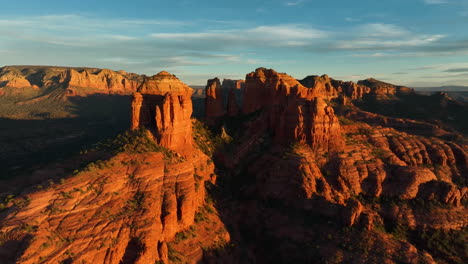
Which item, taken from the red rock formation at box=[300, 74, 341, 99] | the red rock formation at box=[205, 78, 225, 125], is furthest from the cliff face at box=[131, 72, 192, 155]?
the red rock formation at box=[300, 74, 341, 99]

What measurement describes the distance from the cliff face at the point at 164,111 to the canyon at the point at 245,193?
0.25 m

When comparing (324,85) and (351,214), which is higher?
(324,85)

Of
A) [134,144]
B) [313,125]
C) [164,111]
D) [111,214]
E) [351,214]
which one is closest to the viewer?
[111,214]

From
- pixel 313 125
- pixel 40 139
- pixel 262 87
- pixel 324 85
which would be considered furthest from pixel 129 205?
pixel 324 85

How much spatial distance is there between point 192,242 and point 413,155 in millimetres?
64569

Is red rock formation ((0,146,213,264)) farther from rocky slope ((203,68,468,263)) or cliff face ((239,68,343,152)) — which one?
cliff face ((239,68,343,152))

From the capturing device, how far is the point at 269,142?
78.6 meters

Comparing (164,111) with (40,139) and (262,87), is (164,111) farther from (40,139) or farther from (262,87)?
(40,139)

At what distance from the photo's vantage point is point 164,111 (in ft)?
204

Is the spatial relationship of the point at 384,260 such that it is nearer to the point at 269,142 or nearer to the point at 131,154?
the point at 269,142

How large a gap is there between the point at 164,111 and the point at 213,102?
3295 centimetres

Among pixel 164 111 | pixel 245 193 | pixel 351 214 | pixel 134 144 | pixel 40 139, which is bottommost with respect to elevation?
pixel 245 193

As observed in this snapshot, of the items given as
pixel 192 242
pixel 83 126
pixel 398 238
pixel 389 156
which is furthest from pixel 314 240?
pixel 83 126

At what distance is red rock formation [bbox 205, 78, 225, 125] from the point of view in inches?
3611
